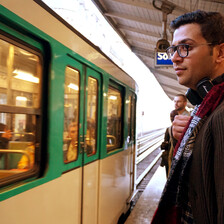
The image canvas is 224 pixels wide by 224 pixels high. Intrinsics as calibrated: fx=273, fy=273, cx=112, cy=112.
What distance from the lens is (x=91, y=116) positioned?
3.38 meters

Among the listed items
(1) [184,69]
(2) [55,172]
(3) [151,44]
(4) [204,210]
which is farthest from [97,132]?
(3) [151,44]

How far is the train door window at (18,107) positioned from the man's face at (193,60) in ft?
3.77

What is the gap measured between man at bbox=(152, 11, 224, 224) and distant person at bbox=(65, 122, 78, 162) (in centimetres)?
153

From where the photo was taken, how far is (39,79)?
2230 millimetres

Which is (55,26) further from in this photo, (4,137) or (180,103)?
(180,103)

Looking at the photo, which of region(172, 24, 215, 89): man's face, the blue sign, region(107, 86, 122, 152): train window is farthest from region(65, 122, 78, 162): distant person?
the blue sign

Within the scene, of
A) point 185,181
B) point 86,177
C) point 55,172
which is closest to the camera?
point 185,181

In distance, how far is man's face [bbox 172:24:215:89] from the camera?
50.4 inches

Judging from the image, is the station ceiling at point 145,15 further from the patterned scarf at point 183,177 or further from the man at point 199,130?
the patterned scarf at point 183,177

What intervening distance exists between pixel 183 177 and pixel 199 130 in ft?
0.70

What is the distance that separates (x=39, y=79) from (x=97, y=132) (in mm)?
1529

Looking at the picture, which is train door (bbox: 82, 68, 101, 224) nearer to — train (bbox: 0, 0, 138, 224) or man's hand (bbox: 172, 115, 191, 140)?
train (bbox: 0, 0, 138, 224)

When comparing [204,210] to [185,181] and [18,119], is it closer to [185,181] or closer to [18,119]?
[185,181]

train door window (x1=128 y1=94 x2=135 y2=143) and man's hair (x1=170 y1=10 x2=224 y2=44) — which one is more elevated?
man's hair (x1=170 y1=10 x2=224 y2=44)
